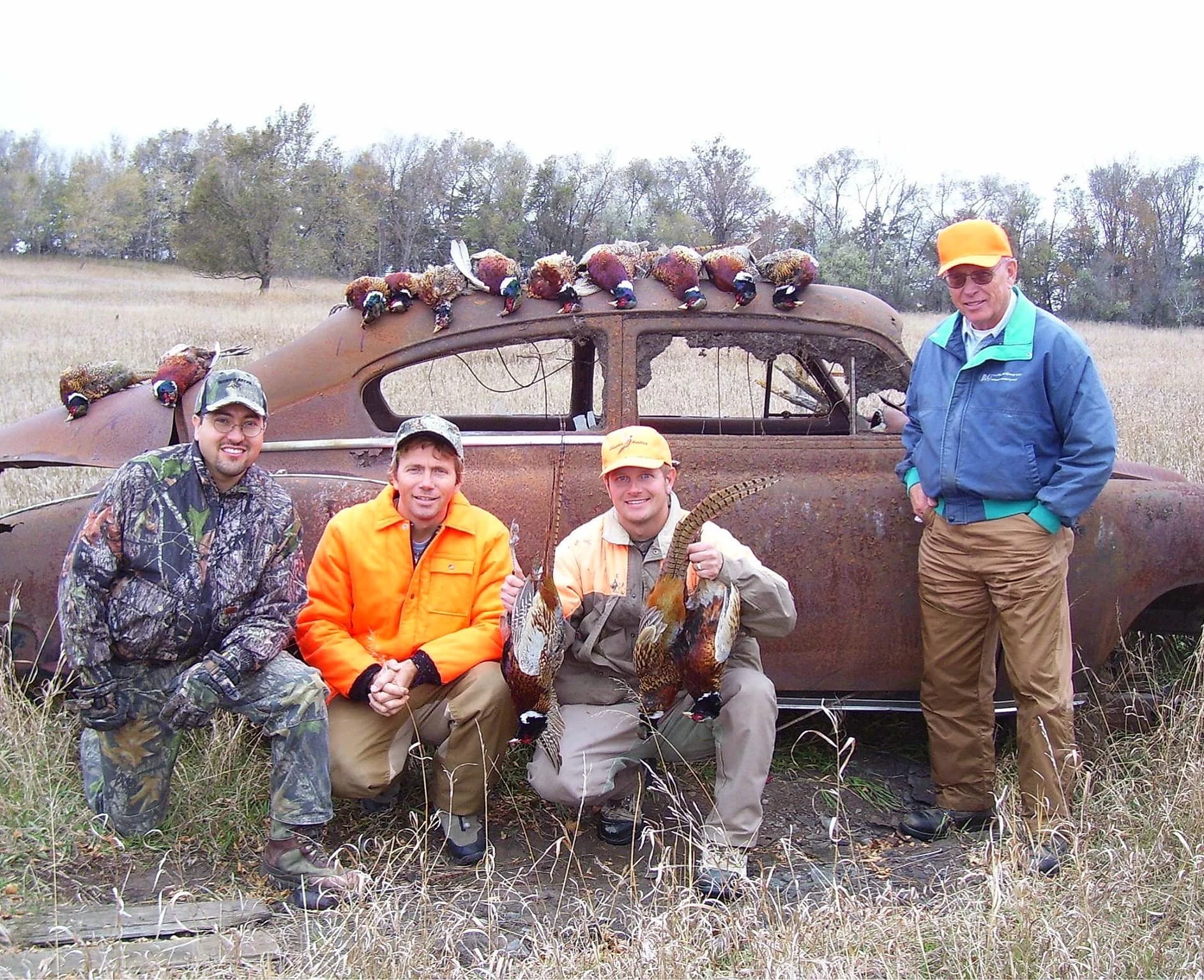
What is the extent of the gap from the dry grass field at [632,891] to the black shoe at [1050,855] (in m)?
0.05

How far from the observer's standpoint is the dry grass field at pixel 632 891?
2.69 metres

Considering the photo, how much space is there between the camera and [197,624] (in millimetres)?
3441

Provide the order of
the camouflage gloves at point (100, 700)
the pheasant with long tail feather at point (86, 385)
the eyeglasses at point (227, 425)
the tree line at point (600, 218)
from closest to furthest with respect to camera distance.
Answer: the camouflage gloves at point (100, 700), the eyeglasses at point (227, 425), the pheasant with long tail feather at point (86, 385), the tree line at point (600, 218)

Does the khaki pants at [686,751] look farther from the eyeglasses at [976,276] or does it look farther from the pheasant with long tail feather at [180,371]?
the pheasant with long tail feather at [180,371]

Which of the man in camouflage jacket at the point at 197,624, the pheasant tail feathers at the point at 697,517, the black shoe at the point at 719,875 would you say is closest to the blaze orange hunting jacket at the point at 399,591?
the man in camouflage jacket at the point at 197,624

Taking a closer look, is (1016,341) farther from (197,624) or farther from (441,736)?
(197,624)

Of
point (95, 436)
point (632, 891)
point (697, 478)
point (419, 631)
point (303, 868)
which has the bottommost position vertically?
point (303, 868)

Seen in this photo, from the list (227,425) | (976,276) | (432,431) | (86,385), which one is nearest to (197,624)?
(227,425)

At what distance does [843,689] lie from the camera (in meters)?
4.12

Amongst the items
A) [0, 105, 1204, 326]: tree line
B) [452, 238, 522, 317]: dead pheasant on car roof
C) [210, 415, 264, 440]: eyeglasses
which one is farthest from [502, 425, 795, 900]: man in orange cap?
[0, 105, 1204, 326]: tree line

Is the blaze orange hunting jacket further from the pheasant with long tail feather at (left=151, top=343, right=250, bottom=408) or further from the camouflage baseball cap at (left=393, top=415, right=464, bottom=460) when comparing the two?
the pheasant with long tail feather at (left=151, top=343, right=250, bottom=408)

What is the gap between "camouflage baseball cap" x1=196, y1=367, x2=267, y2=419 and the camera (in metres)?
3.43

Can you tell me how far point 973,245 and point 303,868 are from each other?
9.51 ft

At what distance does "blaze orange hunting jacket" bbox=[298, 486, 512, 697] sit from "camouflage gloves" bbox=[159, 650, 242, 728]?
32 centimetres
